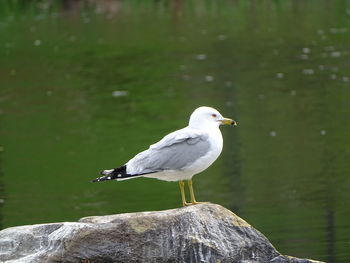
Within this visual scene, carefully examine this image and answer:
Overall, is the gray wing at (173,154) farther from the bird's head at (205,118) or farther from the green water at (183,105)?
the green water at (183,105)

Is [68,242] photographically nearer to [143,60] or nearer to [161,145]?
[161,145]

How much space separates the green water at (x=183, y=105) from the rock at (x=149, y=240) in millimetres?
2591

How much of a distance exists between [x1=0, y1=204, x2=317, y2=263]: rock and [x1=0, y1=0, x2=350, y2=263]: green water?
8.50ft

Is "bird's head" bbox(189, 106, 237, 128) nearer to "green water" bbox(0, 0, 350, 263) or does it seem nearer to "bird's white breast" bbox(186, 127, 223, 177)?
"bird's white breast" bbox(186, 127, 223, 177)

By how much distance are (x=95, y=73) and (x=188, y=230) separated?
11.9 metres

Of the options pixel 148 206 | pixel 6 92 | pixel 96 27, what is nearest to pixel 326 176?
pixel 148 206

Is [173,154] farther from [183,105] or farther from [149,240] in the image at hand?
[183,105]

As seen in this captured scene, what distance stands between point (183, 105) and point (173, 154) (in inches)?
338

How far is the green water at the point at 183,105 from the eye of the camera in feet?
37.9

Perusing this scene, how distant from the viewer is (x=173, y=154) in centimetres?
739

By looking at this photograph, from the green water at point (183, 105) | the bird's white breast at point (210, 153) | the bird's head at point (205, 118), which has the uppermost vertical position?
the bird's head at point (205, 118)

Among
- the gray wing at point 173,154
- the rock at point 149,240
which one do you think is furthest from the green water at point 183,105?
the gray wing at point 173,154

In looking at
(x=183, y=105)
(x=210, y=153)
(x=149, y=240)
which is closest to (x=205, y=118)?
(x=210, y=153)

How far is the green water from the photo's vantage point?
11547 mm
